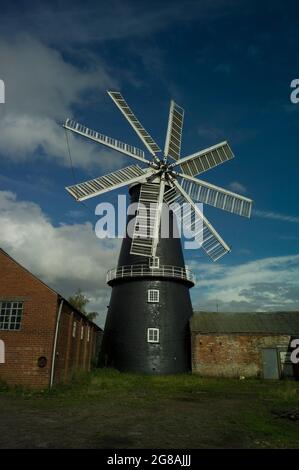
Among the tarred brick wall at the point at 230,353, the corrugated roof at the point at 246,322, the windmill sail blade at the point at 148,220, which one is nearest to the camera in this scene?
the windmill sail blade at the point at 148,220

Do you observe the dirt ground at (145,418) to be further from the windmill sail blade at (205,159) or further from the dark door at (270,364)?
the windmill sail blade at (205,159)

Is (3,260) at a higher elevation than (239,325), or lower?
higher

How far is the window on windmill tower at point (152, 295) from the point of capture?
26.0 m

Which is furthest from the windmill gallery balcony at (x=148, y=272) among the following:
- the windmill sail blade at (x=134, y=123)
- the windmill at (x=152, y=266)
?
the windmill sail blade at (x=134, y=123)

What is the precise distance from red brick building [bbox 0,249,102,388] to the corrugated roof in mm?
11775

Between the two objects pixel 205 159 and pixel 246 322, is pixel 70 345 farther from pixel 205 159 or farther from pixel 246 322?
pixel 205 159

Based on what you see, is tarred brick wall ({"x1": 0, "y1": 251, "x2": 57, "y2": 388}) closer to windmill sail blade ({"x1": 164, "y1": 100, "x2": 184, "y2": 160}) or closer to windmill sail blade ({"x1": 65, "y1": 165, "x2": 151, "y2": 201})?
windmill sail blade ({"x1": 65, "y1": 165, "x2": 151, "y2": 201})

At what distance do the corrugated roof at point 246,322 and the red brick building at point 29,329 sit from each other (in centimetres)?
1177

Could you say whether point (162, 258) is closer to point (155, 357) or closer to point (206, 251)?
point (206, 251)

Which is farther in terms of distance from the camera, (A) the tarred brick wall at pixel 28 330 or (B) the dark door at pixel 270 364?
(B) the dark door at pixel 270 364

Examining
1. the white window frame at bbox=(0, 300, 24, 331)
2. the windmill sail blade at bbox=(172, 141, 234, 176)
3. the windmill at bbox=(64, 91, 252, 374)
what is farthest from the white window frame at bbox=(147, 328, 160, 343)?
the windmill sail blade at bbox=(172, 141, 234, 176)

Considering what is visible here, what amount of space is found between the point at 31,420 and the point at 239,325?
2057cm
